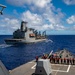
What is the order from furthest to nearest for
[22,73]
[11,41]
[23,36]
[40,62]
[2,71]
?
1. [23,36]
2. [11,41]
3. [22,73]
4. [40,62]
5. [2,71]

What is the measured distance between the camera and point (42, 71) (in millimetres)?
20062

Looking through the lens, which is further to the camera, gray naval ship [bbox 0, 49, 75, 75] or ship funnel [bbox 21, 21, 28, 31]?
ship funnel [bbox 21, 21, 28, 31]

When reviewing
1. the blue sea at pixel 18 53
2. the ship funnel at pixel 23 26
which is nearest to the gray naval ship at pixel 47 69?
the blue sea at pixel 18 53

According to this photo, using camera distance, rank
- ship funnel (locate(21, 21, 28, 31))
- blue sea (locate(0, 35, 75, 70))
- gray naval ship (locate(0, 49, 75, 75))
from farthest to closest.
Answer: ship funnel (locate(21, 21, 28, 31)) → blue sea (locate(0, 35, 75, 70)) → gray naval ship (locate(0, 49, 75, 75))

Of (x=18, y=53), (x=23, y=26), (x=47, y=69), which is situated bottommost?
(x=18, y=53)

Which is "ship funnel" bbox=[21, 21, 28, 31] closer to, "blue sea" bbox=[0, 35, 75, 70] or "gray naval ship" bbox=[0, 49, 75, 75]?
"blue sea" bbox=[0, 35, 75, 70]

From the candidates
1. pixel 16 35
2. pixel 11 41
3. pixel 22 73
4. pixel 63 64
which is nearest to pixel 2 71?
pixel 22 73

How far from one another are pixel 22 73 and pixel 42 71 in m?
5.69

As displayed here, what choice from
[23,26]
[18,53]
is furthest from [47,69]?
[23,26]

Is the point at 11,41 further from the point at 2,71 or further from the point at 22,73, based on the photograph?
the point at 2,71

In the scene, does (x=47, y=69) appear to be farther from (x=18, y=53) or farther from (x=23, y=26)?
(x=23, y=26)

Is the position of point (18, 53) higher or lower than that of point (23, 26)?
lower

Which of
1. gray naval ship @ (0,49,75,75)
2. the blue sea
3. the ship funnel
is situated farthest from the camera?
the ship funnel

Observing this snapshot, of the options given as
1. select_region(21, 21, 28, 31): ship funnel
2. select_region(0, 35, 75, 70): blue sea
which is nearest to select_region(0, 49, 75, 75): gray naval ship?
select_region(0, 35, 75, 70): blue sea
